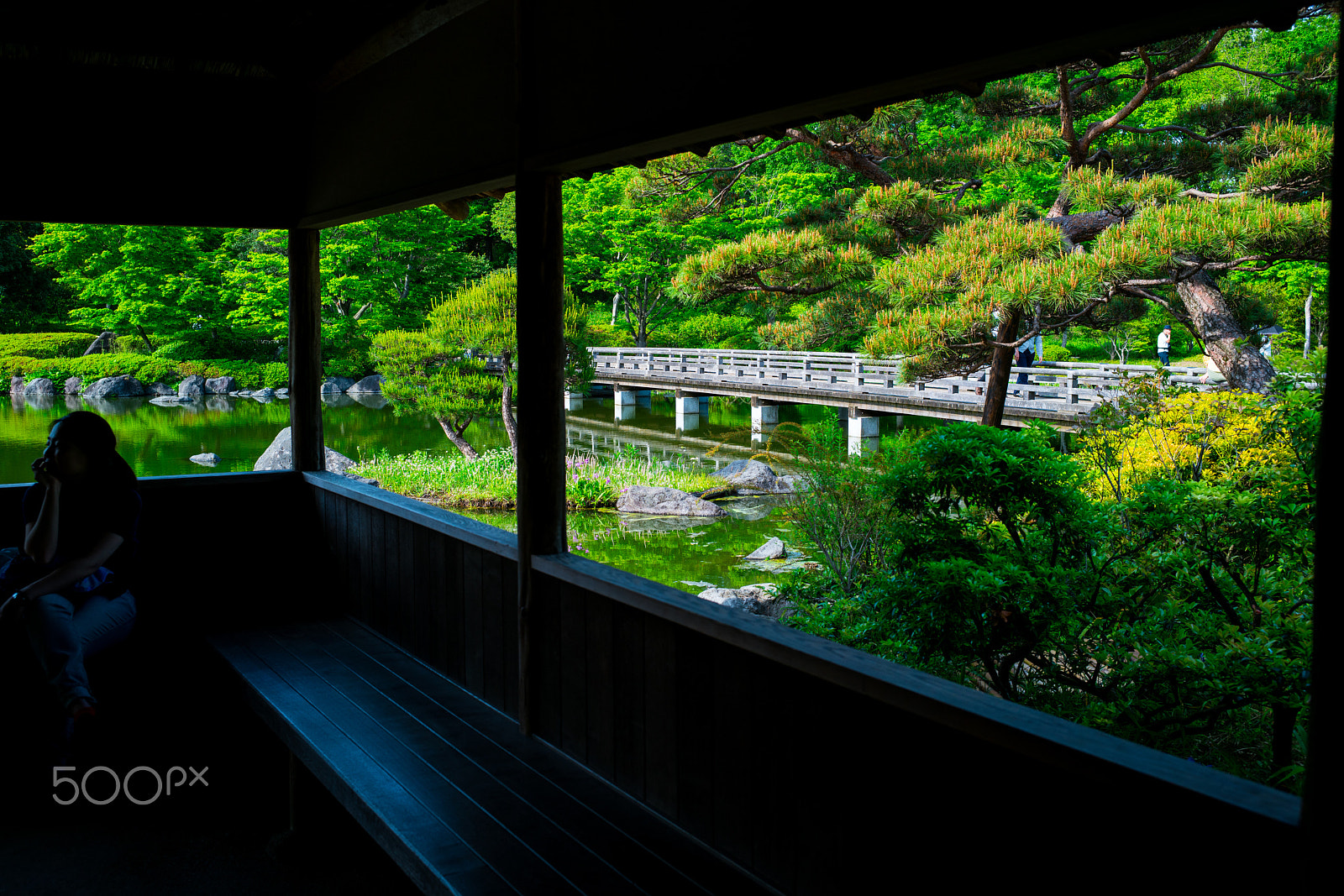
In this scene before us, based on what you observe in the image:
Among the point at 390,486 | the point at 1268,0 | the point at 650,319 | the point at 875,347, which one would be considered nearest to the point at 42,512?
the point at 1268,0

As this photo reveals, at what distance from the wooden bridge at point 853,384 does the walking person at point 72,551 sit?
640 cm

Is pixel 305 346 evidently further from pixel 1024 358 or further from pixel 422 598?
pixel 1024 358

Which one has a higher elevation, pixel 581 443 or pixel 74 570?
pixel 74 570

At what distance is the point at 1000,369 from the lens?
9156 mm

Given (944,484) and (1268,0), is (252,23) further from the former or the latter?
(1268,0)

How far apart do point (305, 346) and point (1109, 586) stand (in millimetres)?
3525

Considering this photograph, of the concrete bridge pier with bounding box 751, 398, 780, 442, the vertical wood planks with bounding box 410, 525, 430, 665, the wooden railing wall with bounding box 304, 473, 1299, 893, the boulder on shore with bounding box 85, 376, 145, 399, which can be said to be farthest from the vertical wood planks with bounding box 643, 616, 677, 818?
the boulder on shore with bounding box 85, 376, 145, 399

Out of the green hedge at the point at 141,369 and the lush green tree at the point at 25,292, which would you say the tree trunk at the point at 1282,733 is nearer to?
the green hedge at the point at 141,369

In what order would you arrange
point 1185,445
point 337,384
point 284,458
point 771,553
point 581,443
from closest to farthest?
point 1185,445 → point 771,553 → point 284,458 → point 581,443 → point 337,384

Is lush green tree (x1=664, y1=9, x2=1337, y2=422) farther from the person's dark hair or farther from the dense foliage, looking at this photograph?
the person's dark hair

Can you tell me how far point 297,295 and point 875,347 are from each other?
16.5 ft

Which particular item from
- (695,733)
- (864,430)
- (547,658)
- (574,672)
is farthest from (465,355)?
(695,733)

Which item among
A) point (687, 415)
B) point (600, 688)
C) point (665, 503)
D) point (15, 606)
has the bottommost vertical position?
point (665, 503)

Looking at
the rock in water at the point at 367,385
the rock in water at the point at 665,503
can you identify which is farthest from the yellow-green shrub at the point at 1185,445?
the rock in water at the point at 367,385
